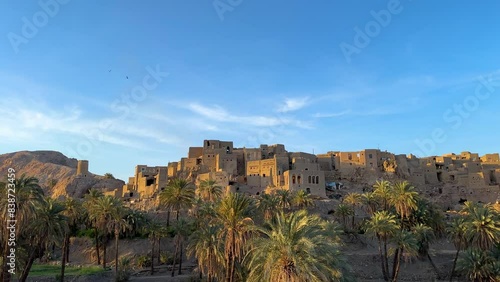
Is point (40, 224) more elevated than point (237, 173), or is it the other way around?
point (237, 173)

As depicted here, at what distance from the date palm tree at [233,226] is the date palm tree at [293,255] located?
6108mm

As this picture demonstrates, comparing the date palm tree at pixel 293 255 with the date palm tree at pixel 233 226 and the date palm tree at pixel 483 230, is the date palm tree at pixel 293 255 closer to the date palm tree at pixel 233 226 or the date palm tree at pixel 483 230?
the date palm tree at pixel 233 226

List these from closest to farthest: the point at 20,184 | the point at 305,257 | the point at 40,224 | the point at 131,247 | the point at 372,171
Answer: the point at 305,257, the point at 20,184, the point at 40,224, the point at 131,247, the point at 372,171

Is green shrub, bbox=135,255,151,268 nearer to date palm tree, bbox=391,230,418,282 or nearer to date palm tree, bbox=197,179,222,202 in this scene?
date palm tree, bbox=197,179,222,202

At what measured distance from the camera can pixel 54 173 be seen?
3802 inches

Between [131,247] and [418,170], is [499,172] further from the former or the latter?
[131,247]

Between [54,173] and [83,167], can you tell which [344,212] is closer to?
[83,167]

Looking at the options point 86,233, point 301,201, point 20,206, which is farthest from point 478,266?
point 86,233

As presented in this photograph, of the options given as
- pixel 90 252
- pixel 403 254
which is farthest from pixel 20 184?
pixel 403 254

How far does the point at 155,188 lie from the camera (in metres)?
73.1

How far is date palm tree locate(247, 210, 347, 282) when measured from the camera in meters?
20.0

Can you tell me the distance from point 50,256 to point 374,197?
45161 millimetres

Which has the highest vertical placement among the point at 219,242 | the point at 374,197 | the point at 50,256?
the point at 374,197

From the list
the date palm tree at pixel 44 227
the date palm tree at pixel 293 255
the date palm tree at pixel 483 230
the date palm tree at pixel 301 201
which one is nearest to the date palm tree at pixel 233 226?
the date palm tree at pixel 293 255
